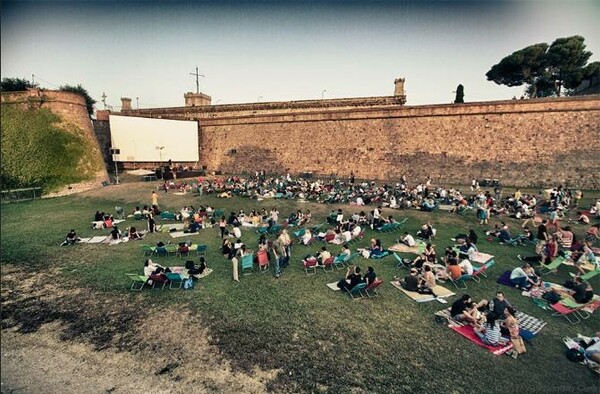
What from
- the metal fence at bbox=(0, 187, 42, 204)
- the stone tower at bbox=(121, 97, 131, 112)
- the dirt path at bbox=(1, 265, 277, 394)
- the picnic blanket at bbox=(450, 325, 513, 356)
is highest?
the stone tower at bbox=(121, 97, 131, 112)

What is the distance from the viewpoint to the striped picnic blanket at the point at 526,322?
25.4 ft

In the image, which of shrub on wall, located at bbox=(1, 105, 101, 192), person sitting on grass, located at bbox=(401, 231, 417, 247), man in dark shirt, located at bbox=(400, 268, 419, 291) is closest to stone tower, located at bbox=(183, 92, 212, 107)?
shrub on wall, located at bbox=(1, 105, 101, 192)

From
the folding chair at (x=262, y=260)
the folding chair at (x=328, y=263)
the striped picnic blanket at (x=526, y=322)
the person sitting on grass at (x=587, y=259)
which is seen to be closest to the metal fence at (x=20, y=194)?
the folding chair at (x=262, y=260)

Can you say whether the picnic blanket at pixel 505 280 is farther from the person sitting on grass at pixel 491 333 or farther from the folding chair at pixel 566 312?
the person sitting on grass at pixel 491 333

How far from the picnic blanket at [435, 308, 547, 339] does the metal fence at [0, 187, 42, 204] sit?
92.0 ft

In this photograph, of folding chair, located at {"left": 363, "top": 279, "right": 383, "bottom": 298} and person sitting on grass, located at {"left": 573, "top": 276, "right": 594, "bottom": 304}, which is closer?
person sitting on grass, located at {"left": 573, "top": 276, "right": 594, "bottom": 304}

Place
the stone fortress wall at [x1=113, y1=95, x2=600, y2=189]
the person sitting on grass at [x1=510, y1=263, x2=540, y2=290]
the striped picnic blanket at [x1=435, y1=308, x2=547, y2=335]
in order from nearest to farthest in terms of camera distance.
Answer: the striped picnic blanket at [x1=435, y1=308, x2=547, y2=335]
the person sitting on grass at [x1=510, y1=263, x2=540, y2=290]
the stone fortress wall at [x1=113, y1=95, x2=600, y2=189]

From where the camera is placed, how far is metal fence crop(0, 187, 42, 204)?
73.6 ft

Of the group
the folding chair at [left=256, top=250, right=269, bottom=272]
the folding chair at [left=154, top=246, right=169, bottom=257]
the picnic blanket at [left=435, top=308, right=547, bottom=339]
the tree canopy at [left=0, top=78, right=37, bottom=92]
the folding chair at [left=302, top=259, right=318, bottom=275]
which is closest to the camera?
the picnic blanket at [left=435, top=308, right=547, bottom=339]

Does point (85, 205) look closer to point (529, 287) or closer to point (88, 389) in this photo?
point (88, 389)

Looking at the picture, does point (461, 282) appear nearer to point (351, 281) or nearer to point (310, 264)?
point (351, 281)

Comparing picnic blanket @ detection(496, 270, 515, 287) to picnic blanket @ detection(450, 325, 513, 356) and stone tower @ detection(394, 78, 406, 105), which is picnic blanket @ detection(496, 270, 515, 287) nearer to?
picnic blanket @ detection(450, 325, 513, 356)

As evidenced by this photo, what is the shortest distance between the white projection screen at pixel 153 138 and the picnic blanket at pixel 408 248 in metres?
29.4

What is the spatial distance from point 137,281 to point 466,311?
31.9 feet
